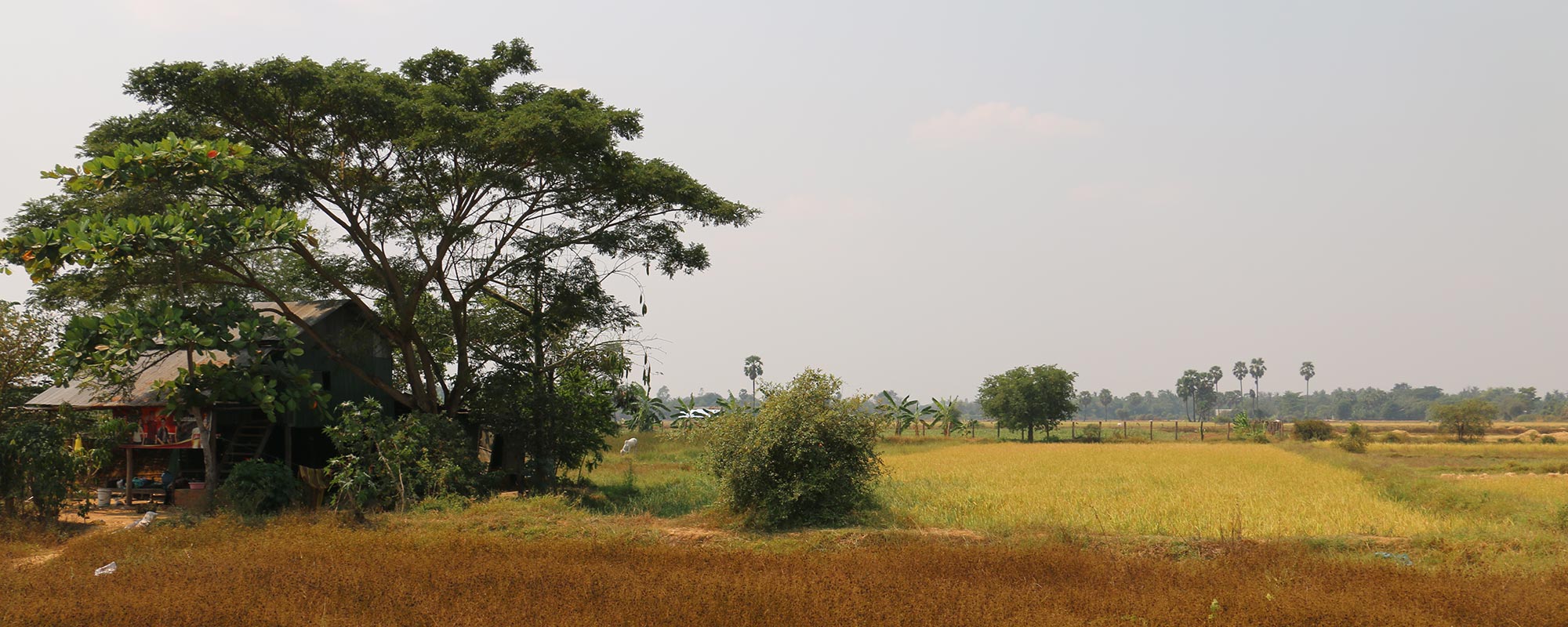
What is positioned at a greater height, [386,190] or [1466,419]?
[386,190]

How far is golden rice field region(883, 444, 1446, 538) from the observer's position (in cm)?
1553

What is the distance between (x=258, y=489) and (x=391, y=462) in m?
2.27

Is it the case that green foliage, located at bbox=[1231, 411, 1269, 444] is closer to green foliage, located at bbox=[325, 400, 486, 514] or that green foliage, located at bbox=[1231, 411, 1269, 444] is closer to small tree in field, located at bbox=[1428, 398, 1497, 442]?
small tree in field, located at bbox=[1428, 398, 1497, 442]

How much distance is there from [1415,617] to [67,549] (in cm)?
1693

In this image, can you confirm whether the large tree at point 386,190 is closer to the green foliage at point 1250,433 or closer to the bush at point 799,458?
the bush at point 799,458

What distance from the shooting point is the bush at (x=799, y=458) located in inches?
636

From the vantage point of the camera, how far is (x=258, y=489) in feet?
56.6

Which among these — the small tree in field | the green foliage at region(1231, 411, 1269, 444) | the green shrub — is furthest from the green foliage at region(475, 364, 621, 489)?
the small tree in field

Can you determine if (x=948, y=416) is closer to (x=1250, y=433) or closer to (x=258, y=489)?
(x=1250, y=433)

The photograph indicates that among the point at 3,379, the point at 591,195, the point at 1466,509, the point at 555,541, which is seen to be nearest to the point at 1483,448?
the point at 1466,509

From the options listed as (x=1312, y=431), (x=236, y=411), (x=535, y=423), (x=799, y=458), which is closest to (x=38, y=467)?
(x=236, y=411)

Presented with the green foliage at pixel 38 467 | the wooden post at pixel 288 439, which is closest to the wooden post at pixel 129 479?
the green foliage at pixel 38 467

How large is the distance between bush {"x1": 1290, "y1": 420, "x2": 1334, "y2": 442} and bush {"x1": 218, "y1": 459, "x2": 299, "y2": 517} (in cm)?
5021

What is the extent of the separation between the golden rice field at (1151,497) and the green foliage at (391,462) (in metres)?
8.89
